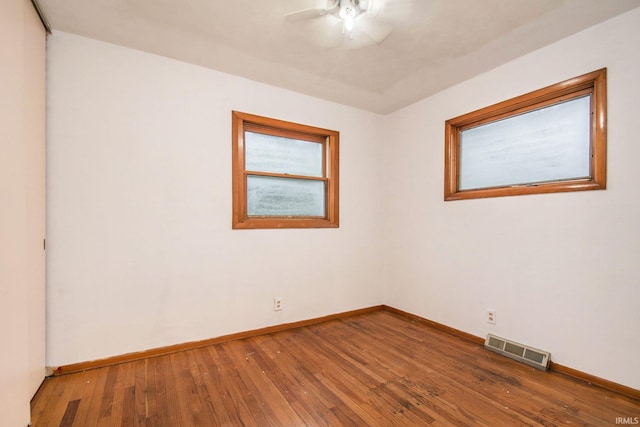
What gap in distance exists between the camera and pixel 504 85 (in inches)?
99.5

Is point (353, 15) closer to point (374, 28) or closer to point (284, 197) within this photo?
point (374, 28)

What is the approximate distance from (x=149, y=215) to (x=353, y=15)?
219 cm

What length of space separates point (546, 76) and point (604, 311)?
184 centimetres

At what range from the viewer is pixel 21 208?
1.55 m

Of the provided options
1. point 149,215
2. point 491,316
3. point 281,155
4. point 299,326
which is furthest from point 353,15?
point 299,326

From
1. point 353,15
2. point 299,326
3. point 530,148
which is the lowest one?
point 299,326

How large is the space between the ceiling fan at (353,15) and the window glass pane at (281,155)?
1283mm

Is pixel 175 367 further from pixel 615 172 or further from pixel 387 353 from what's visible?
pixel 615 172

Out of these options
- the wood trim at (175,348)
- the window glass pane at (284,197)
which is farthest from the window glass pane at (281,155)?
the wood trim at (175,348)

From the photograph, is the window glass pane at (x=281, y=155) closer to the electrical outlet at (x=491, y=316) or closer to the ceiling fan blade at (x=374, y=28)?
the ceiling fan blade at (x=374, y=28)

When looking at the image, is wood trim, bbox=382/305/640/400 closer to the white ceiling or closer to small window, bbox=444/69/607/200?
small window, bbox=444/69/607/200

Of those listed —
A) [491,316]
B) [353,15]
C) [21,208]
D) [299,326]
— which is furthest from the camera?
[299,326]

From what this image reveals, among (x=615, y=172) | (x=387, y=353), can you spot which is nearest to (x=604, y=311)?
(x=615, y=172)

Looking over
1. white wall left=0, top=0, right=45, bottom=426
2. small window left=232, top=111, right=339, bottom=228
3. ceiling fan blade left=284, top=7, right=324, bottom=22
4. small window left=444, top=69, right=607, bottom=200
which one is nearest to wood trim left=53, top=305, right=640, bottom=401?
white wall left=0, top=0, right=45, bottom=426
